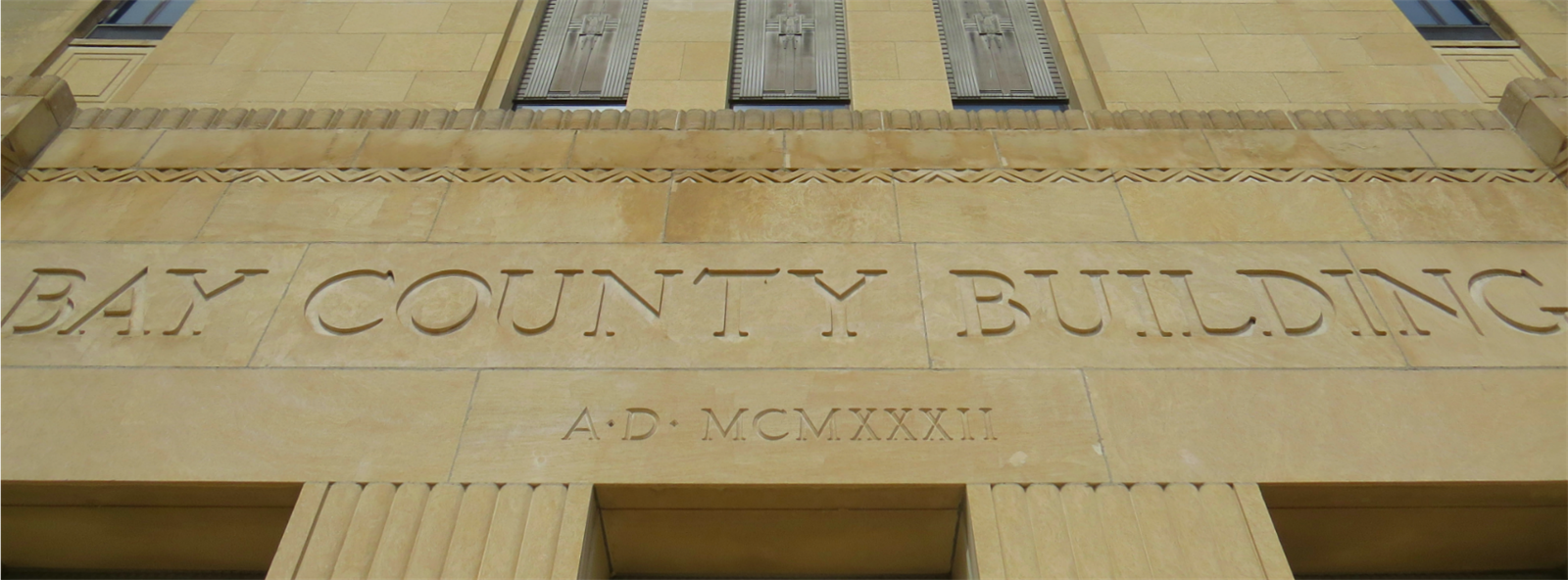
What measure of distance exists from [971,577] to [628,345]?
2.35m

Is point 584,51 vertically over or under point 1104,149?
over

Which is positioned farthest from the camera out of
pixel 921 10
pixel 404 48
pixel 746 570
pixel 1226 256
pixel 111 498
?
pixel 921 10

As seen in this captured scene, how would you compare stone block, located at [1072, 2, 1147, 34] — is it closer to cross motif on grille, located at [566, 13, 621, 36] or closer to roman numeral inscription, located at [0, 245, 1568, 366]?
roman numeral inscription, located at [0, 245, 1568, 366]

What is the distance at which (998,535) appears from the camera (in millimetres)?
4492

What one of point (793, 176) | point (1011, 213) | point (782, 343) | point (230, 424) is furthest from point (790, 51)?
point (230, 424)

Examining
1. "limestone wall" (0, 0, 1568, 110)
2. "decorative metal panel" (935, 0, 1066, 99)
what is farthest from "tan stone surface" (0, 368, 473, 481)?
"decorative metal panel" (935, 0, 1066, 99)

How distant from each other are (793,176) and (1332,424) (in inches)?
148

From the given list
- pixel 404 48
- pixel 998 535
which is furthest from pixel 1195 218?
pixel 404 48

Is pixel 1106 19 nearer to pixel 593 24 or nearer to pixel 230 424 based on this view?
pixel 593 24

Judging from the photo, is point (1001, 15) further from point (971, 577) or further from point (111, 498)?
point (111, 498)

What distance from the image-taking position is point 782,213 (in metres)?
6.39

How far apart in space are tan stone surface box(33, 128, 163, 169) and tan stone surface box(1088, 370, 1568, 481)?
23.3 ft

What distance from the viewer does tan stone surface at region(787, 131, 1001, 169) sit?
6828mm

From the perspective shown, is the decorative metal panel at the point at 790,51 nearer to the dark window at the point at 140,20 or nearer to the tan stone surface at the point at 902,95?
the tan stone surface at the point at 902,95
